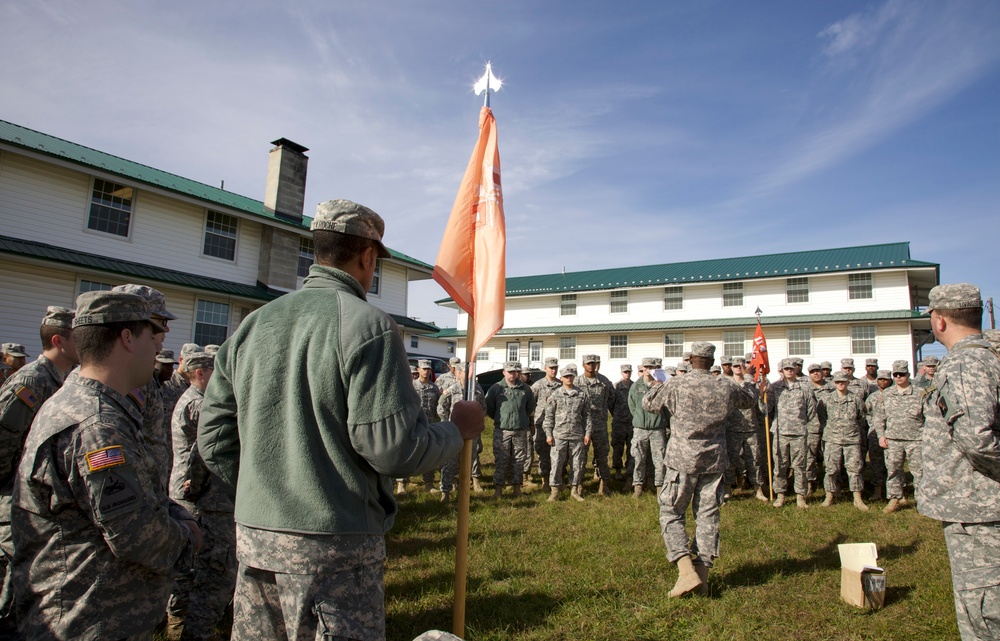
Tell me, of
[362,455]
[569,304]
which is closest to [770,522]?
[362,455]

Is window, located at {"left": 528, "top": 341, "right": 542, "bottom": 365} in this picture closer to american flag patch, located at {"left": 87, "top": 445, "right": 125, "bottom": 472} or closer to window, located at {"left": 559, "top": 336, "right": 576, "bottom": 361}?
window, located at {"left": 559, "top": 336, "right": 576, "bottom": 361}

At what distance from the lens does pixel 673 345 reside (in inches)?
1169

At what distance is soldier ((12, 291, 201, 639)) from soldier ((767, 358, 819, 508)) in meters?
10.2

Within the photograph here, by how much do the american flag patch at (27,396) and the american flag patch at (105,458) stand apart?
7.70ft

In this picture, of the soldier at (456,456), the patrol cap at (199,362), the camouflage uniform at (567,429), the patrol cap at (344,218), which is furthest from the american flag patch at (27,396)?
the camouflage uniform at (567,429)

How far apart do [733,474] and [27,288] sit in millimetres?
17776

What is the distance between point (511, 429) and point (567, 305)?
23014mm

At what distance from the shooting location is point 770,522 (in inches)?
345

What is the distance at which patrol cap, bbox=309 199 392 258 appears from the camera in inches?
94.2

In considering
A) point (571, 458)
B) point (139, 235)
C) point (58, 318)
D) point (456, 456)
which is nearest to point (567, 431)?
point (571, 458)

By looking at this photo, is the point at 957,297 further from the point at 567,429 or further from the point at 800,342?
the point at 800,342

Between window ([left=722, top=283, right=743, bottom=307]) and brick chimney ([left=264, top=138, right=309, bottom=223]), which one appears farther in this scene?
window ([left=722, top=283, right=743, bottom=307])

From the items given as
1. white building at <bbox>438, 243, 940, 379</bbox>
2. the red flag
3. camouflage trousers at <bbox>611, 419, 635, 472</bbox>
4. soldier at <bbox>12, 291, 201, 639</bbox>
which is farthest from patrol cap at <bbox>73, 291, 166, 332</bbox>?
white building at <bbox>438, 243, 940, 379</bbox>

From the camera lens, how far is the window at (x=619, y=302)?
31.6 meters
